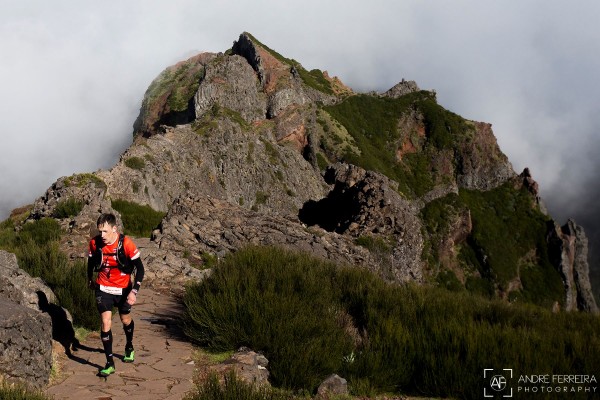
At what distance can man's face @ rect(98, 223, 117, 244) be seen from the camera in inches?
238

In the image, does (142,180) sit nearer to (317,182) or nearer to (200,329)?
(200,329)

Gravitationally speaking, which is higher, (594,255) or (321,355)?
(594,255)

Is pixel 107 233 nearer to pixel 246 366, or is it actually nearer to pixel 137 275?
pixel 137 275

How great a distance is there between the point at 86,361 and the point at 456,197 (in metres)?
110

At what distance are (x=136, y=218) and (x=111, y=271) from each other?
51.0ft

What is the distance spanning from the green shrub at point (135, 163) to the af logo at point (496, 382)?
26.6 meters

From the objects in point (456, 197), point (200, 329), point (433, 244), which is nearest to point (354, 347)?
point (200, 329)

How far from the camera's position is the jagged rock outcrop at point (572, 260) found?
10306 centimetres

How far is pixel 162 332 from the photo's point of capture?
25.8ft

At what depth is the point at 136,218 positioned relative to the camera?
21.0 meters

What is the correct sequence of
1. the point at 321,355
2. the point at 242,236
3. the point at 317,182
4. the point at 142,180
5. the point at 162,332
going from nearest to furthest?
the point at 321,355 → the point at 162,332 → the point at 242,236 → the point at 142,180 → the point at 317,182

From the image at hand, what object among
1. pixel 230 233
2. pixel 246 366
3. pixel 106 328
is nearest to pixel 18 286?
pixel 106 328

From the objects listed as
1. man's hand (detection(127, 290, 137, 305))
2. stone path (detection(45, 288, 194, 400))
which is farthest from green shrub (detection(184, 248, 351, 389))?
man's hand (detection(127, 290, 137, 305))

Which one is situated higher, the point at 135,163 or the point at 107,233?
the point at 135,163
